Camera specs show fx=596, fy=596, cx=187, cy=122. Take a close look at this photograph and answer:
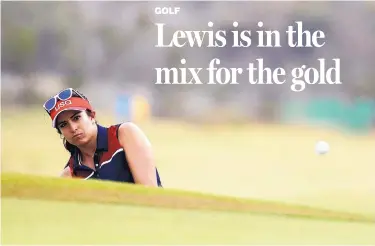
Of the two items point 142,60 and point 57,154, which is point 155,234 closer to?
point 57,154

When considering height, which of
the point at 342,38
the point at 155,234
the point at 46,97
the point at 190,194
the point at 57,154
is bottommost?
the point at 155,234

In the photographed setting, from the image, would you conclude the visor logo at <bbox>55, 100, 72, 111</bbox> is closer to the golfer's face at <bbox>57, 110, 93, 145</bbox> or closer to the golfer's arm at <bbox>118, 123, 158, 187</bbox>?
the golfer's face at <bbox>57, 110, 93, 145</bbox>

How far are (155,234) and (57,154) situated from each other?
0.51 meters

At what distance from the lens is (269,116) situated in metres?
2.37

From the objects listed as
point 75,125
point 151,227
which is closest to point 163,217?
point 151,227

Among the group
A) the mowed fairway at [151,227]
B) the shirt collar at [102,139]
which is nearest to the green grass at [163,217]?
the mowed fairway at [151,227]

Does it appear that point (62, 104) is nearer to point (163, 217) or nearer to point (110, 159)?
point (110, 159)

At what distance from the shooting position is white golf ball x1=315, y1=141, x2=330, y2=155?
236 cm

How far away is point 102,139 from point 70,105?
18cm

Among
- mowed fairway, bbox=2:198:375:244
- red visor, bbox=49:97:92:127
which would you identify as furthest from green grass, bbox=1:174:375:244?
red visor, bbox=49:97:92:127

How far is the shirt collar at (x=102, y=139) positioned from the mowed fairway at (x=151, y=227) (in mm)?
229

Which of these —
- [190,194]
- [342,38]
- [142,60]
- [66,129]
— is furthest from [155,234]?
[342,38]

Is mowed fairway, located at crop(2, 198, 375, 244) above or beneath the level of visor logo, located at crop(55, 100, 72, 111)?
beneath

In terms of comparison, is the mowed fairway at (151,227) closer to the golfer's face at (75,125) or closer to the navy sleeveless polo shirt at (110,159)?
the navy sleeveless polo shirt at (110,159)
